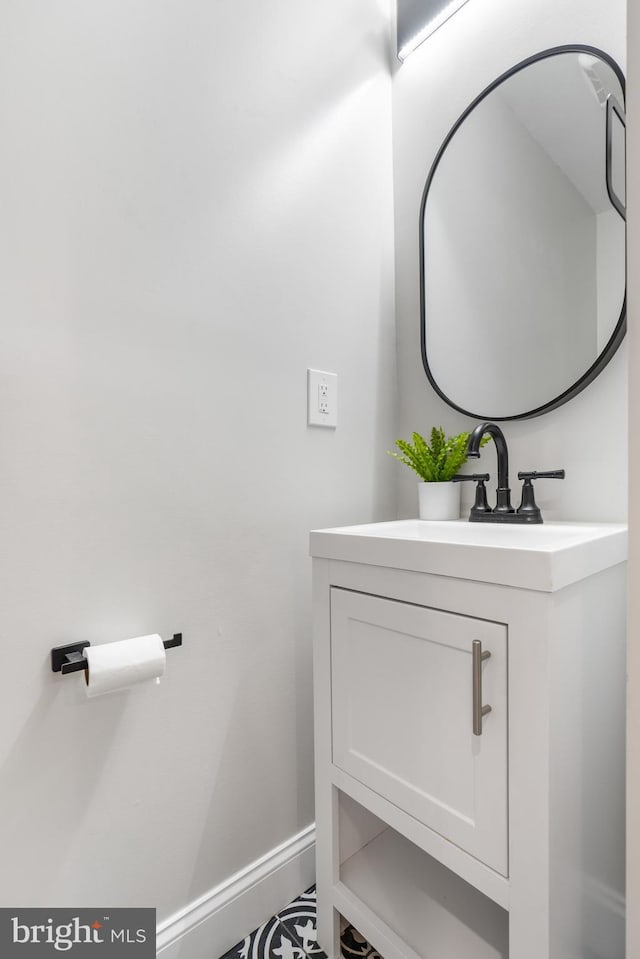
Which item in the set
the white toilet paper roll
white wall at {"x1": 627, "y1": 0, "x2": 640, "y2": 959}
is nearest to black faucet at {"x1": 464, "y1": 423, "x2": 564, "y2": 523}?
white wall at {"x1": 627, "y1": 0, "x2": 640, "y2": 959}

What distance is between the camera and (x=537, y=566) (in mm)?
623

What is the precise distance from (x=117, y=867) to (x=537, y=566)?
0.88m

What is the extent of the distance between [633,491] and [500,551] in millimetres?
200

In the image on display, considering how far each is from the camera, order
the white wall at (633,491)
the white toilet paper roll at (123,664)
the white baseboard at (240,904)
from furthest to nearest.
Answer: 1. the white baseboard at (240,904)
2. the white toilet paper roll at (123,664)
3. the white wall at (633,491)

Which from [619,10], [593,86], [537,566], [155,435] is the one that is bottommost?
[537,566]

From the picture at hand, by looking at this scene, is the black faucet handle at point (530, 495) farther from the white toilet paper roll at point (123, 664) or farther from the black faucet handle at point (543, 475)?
the white toilet paper roll at point (123, 664)

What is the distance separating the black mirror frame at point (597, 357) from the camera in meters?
0.94

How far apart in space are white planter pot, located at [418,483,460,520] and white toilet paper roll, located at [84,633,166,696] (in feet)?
2.20

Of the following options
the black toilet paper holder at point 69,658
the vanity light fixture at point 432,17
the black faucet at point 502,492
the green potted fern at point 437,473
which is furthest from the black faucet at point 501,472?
the vanity light fixture at point 432,17

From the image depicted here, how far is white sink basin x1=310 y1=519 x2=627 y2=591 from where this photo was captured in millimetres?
631

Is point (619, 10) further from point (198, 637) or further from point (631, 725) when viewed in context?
point (198, 637)

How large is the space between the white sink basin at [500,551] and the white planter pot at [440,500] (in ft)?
0.67

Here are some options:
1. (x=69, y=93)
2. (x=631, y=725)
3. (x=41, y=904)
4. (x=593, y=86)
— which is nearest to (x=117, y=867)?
(x=41, y=904)

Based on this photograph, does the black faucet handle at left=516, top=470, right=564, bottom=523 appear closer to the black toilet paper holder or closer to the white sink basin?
the white sink basin
